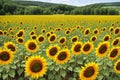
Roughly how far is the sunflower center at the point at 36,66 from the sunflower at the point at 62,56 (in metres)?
0.82

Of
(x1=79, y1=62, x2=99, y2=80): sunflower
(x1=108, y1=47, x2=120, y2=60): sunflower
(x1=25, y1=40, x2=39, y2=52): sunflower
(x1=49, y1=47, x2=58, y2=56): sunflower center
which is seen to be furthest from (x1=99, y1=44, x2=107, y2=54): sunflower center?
(x1=25, y1=40, x2=39, y2=52): sunflower

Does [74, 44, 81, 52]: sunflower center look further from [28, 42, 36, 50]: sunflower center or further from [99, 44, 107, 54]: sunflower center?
[28, 42, 36, 50]: sunflower center

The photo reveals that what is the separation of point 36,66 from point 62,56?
924 millimetres

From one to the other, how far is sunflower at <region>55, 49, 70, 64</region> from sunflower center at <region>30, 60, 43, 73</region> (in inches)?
32.2

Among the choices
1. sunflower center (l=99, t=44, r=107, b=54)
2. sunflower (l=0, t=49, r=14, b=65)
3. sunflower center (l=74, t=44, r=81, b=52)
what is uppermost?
sunflower center (l=99, t=44, r=107, b=54)

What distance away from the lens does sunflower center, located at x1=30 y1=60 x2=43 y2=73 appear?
5188 mm

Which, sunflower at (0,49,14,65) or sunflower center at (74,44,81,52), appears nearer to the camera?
sunflower at (0,49,14,65)

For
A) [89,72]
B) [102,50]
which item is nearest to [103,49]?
[102,50]

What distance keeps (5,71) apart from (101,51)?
1897mm

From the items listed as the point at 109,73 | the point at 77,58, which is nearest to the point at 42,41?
the point at 77,58

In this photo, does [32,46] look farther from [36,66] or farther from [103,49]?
[36,66]

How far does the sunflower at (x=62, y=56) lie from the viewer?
5973 mm

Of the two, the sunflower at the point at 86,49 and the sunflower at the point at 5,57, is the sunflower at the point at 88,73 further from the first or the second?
the sunflower at the point at 5,57

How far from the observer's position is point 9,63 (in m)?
6.52
